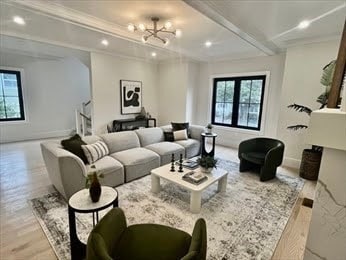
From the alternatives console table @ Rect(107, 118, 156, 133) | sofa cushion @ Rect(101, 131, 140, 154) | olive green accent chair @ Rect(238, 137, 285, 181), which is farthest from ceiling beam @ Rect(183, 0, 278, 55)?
console table @ Rect(107, 118, 156, 133)

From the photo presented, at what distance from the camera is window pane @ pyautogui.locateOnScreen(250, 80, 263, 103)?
544cm

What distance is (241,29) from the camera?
330cm

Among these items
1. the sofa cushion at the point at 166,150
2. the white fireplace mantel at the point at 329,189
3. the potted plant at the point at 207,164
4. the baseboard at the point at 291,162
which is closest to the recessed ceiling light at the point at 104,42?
the sofa cushion at the point at 166,150

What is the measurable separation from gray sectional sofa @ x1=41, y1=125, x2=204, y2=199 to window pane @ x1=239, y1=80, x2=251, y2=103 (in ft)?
5.68

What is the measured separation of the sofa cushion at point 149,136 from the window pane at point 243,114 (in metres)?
2.56

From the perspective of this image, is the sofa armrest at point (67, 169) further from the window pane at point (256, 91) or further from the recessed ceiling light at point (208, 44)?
the window pane at point (256, 91)

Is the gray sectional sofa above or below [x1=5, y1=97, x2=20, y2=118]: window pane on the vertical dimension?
below

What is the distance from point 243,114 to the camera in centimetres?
586

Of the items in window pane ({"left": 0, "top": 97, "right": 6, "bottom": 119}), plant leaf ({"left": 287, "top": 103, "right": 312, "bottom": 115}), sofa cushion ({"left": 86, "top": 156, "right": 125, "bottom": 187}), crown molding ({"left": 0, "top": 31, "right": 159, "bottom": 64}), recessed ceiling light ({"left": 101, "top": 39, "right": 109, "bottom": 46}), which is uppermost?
recessed ceiling light ({"left": 101, "top": 39, "right": 109, "bottom": 46})

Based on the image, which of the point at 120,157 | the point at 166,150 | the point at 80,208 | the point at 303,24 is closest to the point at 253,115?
the point at 303,24

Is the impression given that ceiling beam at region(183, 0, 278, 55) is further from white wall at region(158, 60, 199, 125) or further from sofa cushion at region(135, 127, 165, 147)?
sofa cushion at region(135, 127, 165, 147)

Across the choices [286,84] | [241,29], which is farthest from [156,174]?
[286,84]

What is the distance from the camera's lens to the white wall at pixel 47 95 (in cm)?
614

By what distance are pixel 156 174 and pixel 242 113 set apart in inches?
152
